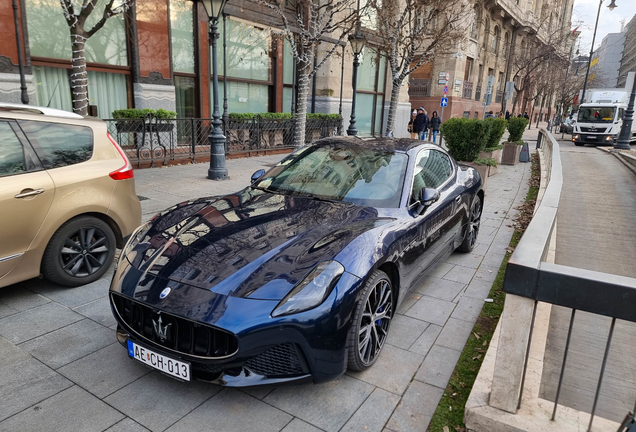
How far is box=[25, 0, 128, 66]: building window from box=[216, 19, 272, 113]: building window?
3.62 m

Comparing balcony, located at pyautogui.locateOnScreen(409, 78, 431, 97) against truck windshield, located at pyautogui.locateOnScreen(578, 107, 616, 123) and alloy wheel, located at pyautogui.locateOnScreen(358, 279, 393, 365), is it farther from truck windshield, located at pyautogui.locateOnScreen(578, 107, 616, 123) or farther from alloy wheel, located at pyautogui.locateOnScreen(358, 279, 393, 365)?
alloy wheel, located at pyautogui.locateOnScreen(358, 279, 393, 365)

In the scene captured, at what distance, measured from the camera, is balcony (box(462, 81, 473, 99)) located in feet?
117

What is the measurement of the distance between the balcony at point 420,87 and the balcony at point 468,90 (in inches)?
141

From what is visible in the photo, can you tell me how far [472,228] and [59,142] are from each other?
4974 millimetres

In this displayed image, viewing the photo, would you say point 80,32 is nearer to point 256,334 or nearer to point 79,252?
point 79,252

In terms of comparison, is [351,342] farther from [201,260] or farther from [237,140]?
[237,140]

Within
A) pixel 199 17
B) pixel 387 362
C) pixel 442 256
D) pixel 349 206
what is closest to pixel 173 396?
pixel 387 362

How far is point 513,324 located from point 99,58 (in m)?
12.9

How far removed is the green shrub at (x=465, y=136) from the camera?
10.9 meters

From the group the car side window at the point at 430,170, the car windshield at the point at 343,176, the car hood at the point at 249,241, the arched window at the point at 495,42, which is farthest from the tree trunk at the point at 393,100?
the arched window at the point at 495,42

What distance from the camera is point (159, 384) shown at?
9.77ft

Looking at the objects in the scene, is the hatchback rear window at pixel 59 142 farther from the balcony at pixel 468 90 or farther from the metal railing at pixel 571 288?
the balcony at pixel 468 90

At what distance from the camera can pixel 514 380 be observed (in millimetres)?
2479

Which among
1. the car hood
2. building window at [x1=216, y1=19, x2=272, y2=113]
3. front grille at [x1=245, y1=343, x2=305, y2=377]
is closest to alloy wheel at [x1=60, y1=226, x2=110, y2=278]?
the car hood
